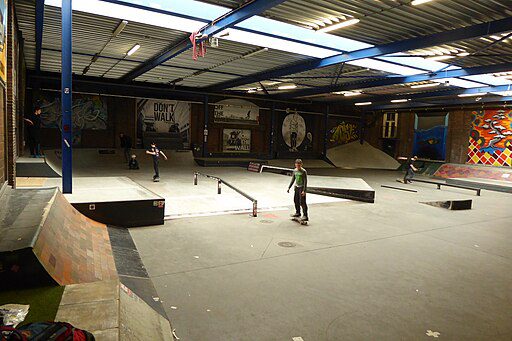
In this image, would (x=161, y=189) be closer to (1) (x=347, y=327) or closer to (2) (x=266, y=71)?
(2) (x=266, y=71)

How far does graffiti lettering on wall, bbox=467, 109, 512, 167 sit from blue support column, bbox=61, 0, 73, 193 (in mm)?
23469

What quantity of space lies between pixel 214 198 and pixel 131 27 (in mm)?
5594

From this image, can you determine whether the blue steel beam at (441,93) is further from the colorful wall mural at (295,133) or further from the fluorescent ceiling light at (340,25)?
the fluorescent ceiling light at (340,25)

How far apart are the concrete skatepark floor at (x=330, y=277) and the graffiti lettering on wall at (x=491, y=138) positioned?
1485 cm

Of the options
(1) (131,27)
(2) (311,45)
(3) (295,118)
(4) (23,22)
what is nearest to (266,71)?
(2) (311,45)

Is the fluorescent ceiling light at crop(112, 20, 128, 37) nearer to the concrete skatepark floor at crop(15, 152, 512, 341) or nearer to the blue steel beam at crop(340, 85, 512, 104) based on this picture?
the concrete skatepark floor at crop(15, 152, 512, 341)

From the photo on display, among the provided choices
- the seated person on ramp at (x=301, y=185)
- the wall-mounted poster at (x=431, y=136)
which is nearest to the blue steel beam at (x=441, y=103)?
the wall-mounted poster at (x=431, y=136)

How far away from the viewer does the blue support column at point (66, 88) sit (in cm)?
754

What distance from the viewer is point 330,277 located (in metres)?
5.21

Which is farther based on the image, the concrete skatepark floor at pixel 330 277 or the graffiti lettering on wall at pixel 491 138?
the graffiti lettering on wall at pixel 491 138

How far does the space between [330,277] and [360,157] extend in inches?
934

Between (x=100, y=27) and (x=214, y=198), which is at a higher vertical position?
(x=100, y=27)

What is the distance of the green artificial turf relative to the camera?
2938 millimetres

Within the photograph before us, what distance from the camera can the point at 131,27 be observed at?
10.0 m
